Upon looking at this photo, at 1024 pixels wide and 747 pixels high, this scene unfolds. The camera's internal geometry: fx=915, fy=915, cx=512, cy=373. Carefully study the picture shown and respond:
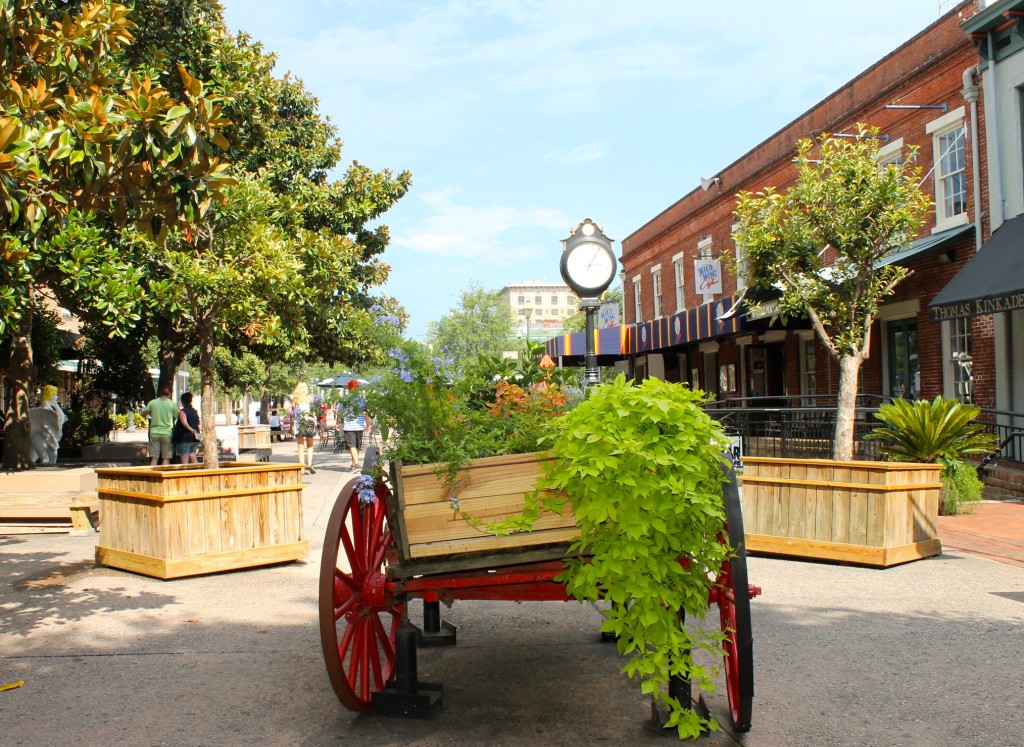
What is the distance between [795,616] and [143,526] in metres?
5.61

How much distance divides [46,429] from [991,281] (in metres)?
16.8

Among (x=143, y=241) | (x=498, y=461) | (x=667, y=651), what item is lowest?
(x=667, y=651)

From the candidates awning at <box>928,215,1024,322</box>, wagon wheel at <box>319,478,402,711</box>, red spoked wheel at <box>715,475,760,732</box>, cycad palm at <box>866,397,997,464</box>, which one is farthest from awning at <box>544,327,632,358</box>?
red spoked wheel at <box>715,475,760,732</box>

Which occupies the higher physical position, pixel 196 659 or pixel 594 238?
pixel 594 238

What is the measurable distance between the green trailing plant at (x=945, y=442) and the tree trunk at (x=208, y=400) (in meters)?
9.47

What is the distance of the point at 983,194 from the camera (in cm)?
1509

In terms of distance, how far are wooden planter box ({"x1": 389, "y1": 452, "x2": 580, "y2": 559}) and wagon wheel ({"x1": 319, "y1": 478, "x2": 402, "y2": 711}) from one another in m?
0.29

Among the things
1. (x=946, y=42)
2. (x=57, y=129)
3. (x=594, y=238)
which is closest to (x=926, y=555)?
(x=594, y=238)

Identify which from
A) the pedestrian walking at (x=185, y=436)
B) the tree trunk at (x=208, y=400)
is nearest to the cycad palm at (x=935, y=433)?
the tree trunk at (x=208, y=400)

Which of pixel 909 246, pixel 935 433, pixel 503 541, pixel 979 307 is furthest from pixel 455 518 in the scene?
pixel 909 246

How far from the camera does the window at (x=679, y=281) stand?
30.0m

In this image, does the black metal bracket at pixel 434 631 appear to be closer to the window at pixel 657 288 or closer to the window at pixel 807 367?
the window at pixel 807 367

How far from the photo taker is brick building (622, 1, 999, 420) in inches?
607

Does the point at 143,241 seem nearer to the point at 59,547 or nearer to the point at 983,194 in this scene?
the point at 59,547
